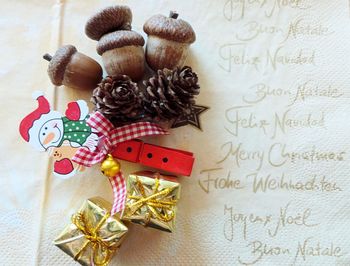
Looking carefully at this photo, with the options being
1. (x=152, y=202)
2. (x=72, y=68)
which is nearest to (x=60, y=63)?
(x=72, y=68)

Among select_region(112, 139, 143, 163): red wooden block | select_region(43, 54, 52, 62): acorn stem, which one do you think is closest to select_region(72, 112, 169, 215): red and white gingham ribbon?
select_region(112, 139, 143, 163): red wooden block

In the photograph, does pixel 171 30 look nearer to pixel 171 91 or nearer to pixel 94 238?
pixel 171 91

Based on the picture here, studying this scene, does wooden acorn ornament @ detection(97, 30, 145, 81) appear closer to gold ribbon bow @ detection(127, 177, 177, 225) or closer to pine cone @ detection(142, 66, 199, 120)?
pine cone @ detection(142, 66, 199, 120)

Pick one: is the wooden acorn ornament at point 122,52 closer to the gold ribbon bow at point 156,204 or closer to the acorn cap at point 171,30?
the acorn cap at point 171,30

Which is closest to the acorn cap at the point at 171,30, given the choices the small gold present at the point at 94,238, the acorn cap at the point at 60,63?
the acorn cap at the point at 60,63

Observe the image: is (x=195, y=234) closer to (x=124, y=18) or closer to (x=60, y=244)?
(x=60, y=244)

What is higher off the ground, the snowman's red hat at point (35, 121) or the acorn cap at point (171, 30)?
the acorn cap at point (171, 30)

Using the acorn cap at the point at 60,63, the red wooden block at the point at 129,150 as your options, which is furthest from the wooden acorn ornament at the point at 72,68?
the red wooden block at the point at 129,150

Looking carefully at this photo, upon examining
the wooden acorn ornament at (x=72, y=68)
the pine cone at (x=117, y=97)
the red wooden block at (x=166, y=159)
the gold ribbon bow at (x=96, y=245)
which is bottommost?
the gold ribbon bow at (x=96, y=245)
